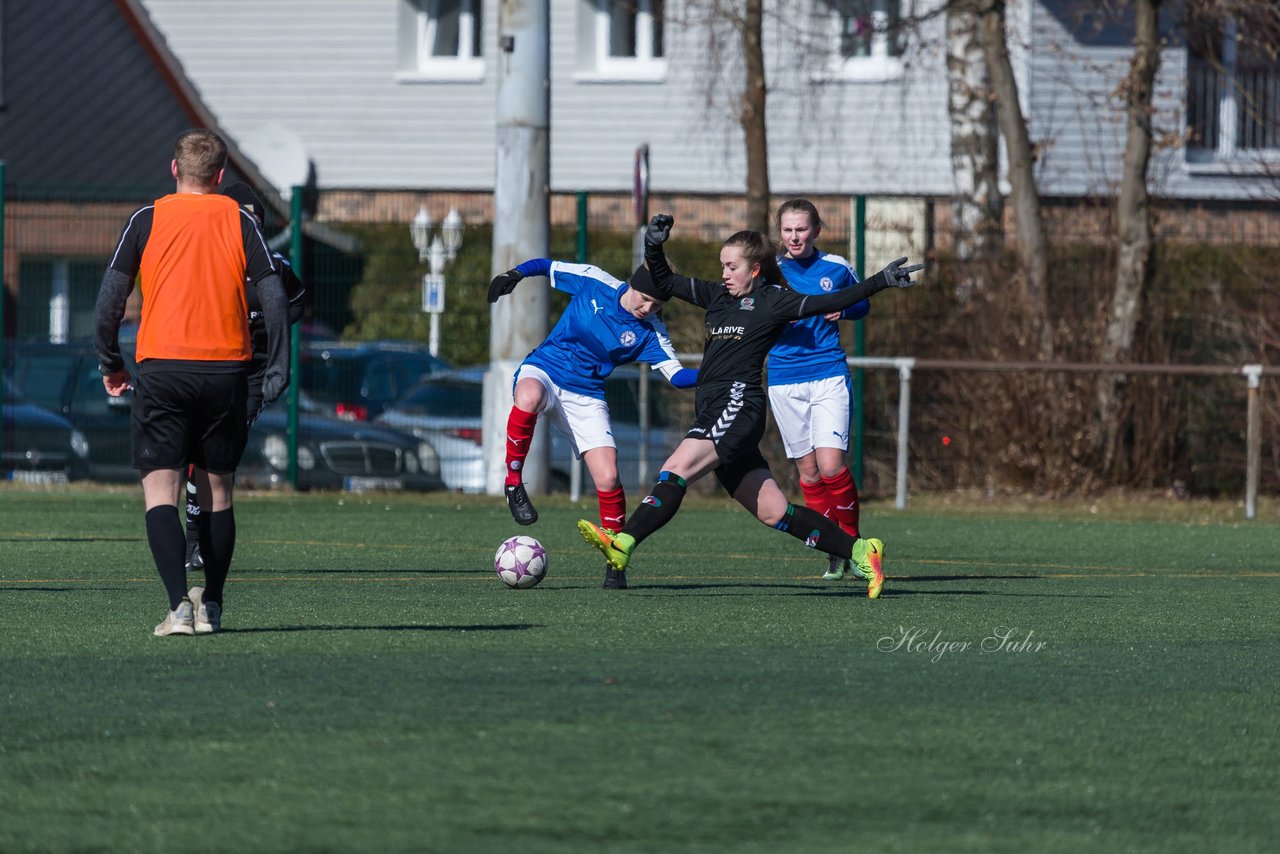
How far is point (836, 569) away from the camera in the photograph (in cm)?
1133

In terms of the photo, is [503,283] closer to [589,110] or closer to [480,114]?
[589,110]

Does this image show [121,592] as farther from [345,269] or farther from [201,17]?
[201,17]

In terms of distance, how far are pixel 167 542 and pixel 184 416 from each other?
0.45 meters

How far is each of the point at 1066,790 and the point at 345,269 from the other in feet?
47.4

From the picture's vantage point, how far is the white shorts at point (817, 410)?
11.1m

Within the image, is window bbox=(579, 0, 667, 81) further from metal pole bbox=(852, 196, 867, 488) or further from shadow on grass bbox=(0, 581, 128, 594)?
shadow on grass bbox=(0, 581, 128, 594)

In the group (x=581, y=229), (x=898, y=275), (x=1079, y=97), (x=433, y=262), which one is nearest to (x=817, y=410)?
(x=898, y=275)

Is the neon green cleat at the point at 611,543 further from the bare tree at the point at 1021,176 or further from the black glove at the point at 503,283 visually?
the bare tree at the point at 1021,176

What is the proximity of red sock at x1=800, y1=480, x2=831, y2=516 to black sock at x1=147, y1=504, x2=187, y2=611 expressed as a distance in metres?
4.36

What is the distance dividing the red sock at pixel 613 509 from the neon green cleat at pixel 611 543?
941 mm

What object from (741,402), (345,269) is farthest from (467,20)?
(741,402)

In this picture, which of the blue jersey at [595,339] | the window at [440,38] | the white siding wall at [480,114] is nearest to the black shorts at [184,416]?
the blue jersey at [595,339]

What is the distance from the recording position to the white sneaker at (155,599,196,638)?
7855 mm

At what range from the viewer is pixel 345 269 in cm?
1916
